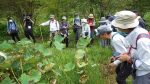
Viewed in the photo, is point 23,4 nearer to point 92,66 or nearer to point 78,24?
point 78,24

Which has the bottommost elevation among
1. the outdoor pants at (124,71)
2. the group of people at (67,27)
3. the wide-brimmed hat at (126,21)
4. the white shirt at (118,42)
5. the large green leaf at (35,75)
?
the group of people at (67,27)

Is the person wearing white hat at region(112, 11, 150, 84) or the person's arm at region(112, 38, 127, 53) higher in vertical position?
the person wearing white hat at region(112, 11, 150, 84)

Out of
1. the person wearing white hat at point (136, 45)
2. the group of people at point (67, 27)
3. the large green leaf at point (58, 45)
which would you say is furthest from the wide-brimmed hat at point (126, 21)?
the group of people at point (67, 27)

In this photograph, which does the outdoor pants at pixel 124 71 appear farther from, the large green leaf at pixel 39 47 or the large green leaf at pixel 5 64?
the large green leaf at pixel 5 64

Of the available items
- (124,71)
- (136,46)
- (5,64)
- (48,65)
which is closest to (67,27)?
(124,71)

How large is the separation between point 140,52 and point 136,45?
0.10 m

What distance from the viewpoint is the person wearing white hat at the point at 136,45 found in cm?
434

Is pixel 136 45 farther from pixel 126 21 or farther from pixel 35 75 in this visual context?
pixel 35 75

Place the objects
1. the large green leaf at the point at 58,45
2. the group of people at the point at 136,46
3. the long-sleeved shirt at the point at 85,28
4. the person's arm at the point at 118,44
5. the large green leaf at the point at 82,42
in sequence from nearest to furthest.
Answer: the group of people at the point at 136,46, the large green leaf at the point at 58,45, the large green leaf at the point at 82,42, the person's arm at the point at 118,44, the long-sleeved shirt at the point at 85,28

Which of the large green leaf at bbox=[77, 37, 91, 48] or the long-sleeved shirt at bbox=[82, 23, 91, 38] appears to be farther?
the long-sleeved shirt at bbox=[82, 23, 91, 38]

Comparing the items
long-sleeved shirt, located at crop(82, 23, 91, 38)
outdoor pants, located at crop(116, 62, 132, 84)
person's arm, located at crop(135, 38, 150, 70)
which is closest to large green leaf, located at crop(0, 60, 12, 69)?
person's arm, located at crop(135, 38, 150, 70)

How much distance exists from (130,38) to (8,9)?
2064 cm

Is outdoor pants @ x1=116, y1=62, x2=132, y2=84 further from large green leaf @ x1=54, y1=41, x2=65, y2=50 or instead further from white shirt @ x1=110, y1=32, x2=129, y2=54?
large green leaf @ x1=54, y1=41, x2=65, y2=50

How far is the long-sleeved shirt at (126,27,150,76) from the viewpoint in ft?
14.2
